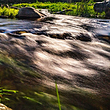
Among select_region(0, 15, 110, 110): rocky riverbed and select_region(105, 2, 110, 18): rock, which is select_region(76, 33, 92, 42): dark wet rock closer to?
select_region(0, 15, 110, 110): rocky riverbed

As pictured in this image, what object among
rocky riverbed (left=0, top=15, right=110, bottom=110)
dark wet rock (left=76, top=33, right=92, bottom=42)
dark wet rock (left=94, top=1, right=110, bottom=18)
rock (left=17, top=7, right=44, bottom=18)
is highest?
dark wet rock (left=94, top=1, right=110, bottom=18)

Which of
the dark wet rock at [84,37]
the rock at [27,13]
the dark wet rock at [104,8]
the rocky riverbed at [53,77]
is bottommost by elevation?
the rocky riverbed at [53,77]

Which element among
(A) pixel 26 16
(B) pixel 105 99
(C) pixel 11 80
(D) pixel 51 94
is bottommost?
(B) pixel 105 99

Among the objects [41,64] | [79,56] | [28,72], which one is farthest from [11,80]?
[79,56]

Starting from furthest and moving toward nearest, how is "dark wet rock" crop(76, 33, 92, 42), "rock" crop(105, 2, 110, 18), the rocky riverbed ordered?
"rock" crop(105, 2, 110, 18)
"dark wet rock" crop(76, 33, 92, 42)
the rocky riverbed

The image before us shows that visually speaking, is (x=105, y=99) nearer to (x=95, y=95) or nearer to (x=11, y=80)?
(x=95, y=95)

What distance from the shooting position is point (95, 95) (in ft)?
5.18

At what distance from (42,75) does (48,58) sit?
24.0 inches

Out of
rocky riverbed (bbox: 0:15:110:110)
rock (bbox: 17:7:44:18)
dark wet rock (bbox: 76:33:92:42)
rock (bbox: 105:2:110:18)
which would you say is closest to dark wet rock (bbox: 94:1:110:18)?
rock (bbox: 105:2:110:18)

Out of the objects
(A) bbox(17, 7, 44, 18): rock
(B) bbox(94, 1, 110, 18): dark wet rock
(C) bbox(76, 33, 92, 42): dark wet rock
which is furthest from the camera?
(B) bbox(94, 1, 110, 18): dark wet rock

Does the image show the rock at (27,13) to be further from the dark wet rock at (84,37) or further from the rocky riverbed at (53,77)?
the rocky riverbed at (53,77)

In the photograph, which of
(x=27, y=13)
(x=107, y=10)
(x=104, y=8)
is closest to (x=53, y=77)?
(x=27, y=13)

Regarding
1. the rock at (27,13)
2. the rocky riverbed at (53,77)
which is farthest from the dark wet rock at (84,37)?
the rock at (27,13)

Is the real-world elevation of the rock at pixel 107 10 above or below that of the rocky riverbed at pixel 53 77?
above
